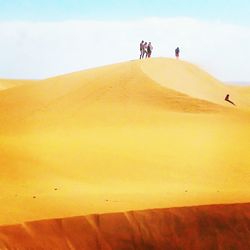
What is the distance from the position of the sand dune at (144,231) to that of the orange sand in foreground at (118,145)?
232 mm

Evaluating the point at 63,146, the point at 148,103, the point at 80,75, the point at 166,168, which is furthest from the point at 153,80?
the point at 166,168

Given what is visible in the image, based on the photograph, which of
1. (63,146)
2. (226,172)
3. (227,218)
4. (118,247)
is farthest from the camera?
(63,146)

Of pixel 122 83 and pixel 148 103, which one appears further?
A: pixel 122 83

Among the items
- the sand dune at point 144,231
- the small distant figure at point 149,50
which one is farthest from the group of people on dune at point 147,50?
the sand dune at point 144,231

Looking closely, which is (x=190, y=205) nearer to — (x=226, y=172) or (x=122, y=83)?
(x=226, y=172)

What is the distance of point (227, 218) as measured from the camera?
8.41 meters

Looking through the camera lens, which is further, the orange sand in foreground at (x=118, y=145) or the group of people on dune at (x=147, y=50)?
the group of people on dune at (x=147, y=50)

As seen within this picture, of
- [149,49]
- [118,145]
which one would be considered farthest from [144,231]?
[149,49]

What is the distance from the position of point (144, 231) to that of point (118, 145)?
19.2 feet

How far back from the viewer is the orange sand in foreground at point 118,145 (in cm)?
883

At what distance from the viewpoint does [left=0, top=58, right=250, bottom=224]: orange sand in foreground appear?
8828mm

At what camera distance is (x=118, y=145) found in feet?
44.8

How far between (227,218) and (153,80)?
1537 cm

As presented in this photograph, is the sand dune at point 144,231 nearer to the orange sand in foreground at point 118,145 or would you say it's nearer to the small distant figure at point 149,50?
the orange sand in foreground at point 118,145
